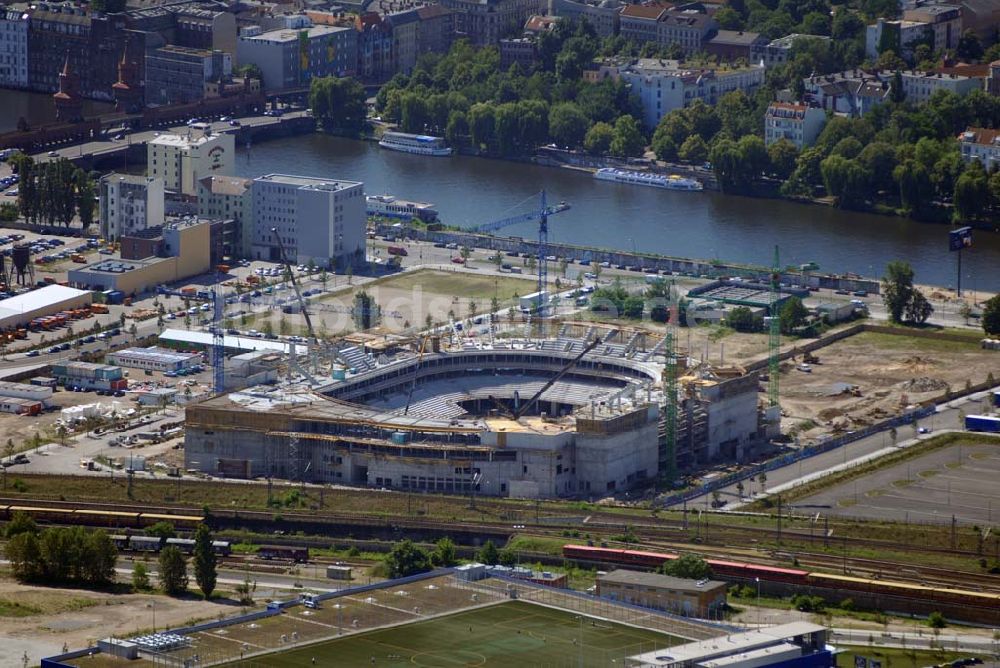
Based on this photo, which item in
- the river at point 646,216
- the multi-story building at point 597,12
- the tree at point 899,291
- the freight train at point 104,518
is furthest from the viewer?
the multi-story building at point 597,12

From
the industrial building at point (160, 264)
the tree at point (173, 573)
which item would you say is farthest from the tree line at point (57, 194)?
the tree at point (173, 573)

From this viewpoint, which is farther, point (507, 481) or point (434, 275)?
point (434, 275)

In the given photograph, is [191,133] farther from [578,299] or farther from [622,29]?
[622,29]

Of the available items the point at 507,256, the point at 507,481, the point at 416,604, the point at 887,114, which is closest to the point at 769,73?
the point at 887,114

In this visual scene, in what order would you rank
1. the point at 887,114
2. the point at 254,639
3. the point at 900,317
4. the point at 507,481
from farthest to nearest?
the point at 887,114 → the point at 900,317 → the point at 507,481 → the point at 254,639

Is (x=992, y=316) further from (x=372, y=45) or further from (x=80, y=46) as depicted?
(x=80, y=46)

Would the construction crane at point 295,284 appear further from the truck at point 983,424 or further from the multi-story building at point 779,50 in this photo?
the multi-story building at point 779,50
